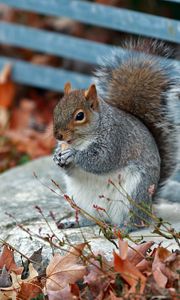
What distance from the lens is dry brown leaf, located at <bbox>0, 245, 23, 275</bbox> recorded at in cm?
333

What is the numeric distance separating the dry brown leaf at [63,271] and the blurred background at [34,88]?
2.17 meters

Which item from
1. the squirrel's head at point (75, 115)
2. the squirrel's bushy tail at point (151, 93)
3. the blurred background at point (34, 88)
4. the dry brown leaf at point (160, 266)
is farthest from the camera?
the blurred background at point (34, 88)

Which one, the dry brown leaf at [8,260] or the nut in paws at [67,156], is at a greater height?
the nut in paws at [67,156]

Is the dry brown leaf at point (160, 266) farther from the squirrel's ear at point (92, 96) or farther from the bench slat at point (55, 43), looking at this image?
the bench slat at point (55, 43)

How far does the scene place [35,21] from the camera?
723cm

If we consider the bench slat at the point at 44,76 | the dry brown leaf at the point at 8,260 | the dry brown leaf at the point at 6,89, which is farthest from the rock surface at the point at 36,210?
the dry brown leaf at the point at 6,89

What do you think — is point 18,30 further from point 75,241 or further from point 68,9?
point 75,241

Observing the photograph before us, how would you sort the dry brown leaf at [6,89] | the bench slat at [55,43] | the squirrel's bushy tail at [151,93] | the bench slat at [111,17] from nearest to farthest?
the squirrel's bushy tail at [151,93] < the bench slat at [111,17] < the bench slat at [55,43] < the dry brown leaf at [6,89]

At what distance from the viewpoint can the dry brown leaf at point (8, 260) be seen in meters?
3.33

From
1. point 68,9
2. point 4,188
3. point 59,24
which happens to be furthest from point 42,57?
point 4,188

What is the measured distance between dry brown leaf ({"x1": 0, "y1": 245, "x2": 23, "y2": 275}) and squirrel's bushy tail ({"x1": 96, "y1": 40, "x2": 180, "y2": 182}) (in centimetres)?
79

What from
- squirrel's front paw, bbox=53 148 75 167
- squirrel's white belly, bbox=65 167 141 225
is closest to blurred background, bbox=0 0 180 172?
squirrel's white belly, bbox=65 167 141 225

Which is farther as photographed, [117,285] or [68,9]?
[68,9]

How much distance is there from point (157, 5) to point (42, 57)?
1213 mm
